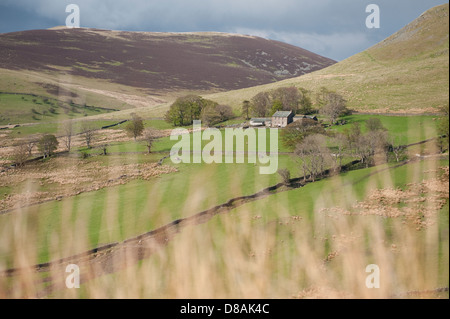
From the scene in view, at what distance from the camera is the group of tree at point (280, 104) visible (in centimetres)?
7356

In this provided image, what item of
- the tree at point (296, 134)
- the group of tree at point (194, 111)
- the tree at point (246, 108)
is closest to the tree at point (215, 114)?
the group of tree at point (194, 111)

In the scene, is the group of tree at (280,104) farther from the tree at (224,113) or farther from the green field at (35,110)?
the green field at (35,110)

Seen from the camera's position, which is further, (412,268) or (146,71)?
(146,71)

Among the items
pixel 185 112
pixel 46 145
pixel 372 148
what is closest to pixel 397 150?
pixel 372 148

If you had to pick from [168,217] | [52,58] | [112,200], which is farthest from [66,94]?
[168,217]

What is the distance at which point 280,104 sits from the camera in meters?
73.0

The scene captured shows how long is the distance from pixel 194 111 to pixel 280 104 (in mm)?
24168

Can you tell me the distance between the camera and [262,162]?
4097 centimetres

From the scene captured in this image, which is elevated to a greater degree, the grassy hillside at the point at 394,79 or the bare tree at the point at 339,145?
the grassy hillside at the point at 394,79

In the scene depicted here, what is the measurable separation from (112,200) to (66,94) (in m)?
118

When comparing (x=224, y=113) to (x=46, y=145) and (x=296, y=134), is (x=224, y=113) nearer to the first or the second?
(x=296, y=134)

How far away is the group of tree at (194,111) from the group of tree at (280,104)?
5.78 meters
